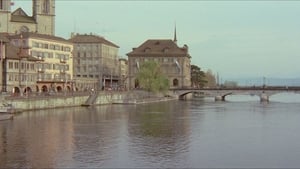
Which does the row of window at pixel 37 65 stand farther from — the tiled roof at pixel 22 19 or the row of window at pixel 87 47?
the row of window at pixel 87 47

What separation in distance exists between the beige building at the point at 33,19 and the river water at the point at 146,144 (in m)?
63.0

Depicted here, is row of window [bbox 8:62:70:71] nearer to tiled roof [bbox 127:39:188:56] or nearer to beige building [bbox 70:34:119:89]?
beige building [bbox 70:34:119:89]

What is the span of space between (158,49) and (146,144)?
123 metres

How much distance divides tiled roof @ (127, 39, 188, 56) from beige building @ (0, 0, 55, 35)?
119 ft

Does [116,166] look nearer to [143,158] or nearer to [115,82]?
[143,158]

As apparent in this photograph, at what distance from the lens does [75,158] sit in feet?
112

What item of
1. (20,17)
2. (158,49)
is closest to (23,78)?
(20,17)

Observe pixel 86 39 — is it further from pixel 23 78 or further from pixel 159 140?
pixel 159 140

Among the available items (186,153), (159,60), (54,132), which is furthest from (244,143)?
(159,60)

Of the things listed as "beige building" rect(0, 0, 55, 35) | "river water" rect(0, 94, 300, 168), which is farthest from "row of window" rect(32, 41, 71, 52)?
"river water" rect(0, 94, 300, 168)

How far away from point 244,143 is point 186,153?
7373mm

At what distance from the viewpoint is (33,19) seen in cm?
12850

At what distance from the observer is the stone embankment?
246 ft

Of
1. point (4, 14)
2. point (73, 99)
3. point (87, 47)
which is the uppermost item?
point (4, 14)
